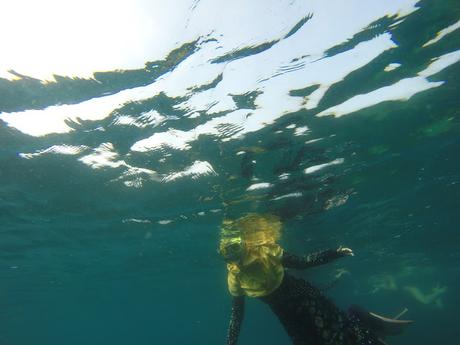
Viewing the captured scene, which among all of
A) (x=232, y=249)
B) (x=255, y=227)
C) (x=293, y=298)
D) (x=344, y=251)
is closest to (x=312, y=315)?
(x=293, y=298)

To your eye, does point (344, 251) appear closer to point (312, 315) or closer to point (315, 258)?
point (315, 258)

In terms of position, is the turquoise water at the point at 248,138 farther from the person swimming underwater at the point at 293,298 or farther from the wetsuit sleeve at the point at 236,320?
the wetsuit sleeve at the point at 236,320

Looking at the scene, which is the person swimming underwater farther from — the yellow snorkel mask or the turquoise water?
the turquoise water

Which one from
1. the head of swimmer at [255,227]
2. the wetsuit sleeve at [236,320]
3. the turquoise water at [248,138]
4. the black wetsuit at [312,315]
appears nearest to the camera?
the black wetsuit at [312,315]

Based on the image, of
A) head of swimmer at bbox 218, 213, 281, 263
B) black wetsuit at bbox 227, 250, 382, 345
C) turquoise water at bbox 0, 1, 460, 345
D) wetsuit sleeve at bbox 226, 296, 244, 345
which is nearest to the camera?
black wetsuit at bbox 227, 250, 382, 345

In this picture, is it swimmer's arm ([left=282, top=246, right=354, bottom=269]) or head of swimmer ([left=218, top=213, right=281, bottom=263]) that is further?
head of swimmer ([left=218, top=213, right=281, bottom=263])

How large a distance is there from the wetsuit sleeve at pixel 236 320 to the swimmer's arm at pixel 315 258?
1123 mm

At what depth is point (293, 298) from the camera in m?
5.27

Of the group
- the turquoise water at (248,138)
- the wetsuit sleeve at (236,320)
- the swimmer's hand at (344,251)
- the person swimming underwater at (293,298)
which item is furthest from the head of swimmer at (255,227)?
the swimmer's hand at (344,251)

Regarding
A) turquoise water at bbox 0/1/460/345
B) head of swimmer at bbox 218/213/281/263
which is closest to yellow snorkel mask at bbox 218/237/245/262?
turquoise water at bbox 0/1/460/345

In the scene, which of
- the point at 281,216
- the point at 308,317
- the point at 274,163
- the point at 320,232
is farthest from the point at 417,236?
the point at 308,317

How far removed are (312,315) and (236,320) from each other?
1.58 m

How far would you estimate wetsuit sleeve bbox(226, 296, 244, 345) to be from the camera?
5.99m

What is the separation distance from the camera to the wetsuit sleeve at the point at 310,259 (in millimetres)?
5406
